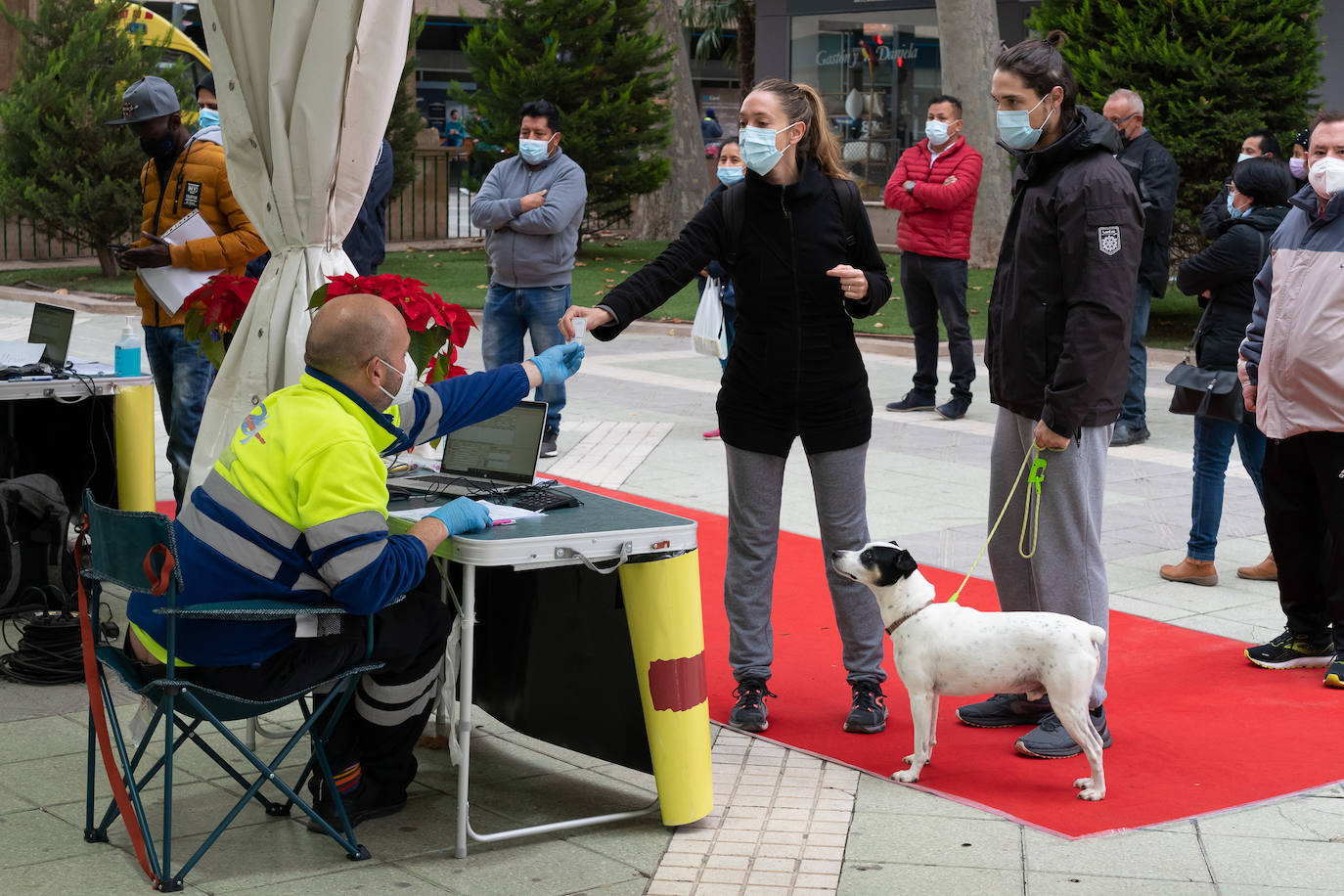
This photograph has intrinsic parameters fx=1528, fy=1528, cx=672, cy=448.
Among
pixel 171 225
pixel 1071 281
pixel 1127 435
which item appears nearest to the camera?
pixel 1071 281

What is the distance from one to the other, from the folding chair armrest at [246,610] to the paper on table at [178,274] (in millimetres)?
3498

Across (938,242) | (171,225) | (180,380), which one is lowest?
(180,380)

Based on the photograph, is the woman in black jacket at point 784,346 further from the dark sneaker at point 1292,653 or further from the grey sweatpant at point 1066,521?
the dark sneaker at point 1292,653

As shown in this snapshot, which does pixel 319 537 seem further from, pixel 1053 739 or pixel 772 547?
pixel 1053 739

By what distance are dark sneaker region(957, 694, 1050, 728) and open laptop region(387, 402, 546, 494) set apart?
66.6 inches

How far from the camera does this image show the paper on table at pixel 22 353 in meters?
6.58

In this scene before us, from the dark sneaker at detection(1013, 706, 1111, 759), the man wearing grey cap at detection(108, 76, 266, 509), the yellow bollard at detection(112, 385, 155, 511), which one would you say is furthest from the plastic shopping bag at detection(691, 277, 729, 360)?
the dark sneaker at detection(1013, 706, 1111, 759)

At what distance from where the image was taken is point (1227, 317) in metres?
6.94

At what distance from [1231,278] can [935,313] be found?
13.3 feet

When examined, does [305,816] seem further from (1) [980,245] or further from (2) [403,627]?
(1) [980,245]

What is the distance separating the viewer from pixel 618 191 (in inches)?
880

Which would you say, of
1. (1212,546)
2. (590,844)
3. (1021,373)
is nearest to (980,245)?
(1212,546)

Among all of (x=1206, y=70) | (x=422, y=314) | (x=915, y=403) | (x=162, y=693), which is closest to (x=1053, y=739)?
(x=422, y=314)

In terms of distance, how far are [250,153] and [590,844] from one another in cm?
245
